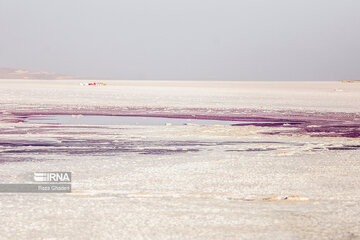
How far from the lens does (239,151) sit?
36.9 ft

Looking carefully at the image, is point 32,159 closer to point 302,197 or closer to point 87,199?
point 87,199

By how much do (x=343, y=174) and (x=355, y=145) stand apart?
4.03 m

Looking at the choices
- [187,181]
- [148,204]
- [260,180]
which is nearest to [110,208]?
[148,204]

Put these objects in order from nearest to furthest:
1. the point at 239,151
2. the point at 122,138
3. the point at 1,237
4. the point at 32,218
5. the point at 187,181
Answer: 1. the point at 1,237
2. the point at 32,218
3. the point at 187,181
4. the point at 239,151
5. the point at 122,138

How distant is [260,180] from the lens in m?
8.17

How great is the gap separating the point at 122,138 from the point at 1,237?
842 centimetres

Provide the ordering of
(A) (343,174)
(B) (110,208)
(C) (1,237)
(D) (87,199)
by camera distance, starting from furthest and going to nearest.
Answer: (A) (343,174), (D) (87,199), (B) (110,208), (C) (1,237)

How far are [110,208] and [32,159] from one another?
3.93 meters

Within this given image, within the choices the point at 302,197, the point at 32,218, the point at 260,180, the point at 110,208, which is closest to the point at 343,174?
the point at 260,180

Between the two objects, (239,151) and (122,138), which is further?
(122,138)

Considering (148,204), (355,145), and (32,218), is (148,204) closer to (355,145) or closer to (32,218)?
(32,218)

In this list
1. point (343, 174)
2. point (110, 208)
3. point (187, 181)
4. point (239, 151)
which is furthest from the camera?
point (239, 151)

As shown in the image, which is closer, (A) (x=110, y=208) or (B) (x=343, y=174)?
(A) (x=110, y=208)

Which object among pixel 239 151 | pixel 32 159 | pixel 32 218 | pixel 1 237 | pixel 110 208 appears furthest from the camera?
pixel 239 151
